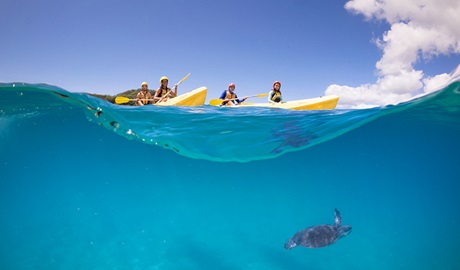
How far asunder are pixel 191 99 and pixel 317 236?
316 inches

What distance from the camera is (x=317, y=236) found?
8898 mm

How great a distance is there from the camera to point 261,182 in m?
30.4

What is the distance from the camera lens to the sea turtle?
28.9 ft

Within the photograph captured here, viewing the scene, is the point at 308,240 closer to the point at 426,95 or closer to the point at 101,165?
the point at 426,95

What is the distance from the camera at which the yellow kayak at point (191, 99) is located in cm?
1112

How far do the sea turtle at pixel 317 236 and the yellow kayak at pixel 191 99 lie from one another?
7476 mm

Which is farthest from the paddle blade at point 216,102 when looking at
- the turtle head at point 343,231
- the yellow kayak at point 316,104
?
the turtle head at point 343,231

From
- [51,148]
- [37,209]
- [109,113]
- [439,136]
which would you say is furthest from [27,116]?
[37,209]

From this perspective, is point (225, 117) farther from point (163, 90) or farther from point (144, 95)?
point (144, 95)

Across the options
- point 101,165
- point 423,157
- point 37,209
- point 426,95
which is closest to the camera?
point 426,95

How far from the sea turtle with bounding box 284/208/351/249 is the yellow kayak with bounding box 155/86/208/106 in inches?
294

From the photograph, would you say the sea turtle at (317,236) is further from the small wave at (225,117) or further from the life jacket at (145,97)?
the life jacket at (145,97)

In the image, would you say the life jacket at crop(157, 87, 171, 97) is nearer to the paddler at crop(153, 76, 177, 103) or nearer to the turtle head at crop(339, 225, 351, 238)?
the paddler at crop(153, 76, 177, 103)

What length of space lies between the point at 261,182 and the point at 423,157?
1677 centimetres
